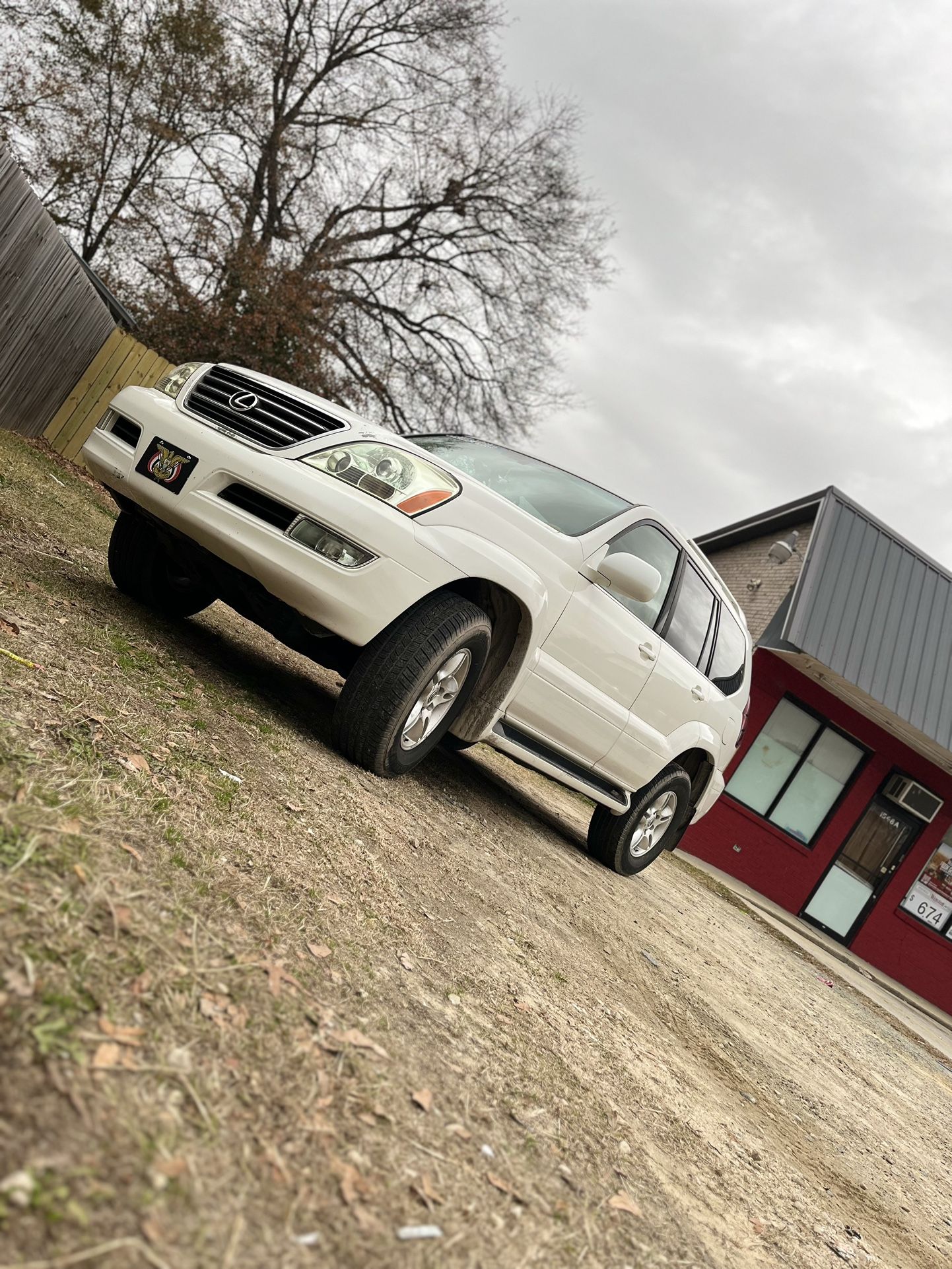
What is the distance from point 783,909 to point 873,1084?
10.6 metres

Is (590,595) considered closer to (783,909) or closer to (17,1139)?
(17,1139)

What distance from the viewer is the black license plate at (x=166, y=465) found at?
447cm

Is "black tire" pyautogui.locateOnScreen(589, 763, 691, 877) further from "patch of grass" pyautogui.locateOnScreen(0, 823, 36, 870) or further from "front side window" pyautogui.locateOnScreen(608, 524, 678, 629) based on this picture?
"patch of grass" pyautogui.locateOnScreen(0, 823, 36, 870)

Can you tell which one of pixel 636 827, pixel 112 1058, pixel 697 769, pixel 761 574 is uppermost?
pixel 761 574

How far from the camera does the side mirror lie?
5.23 meters

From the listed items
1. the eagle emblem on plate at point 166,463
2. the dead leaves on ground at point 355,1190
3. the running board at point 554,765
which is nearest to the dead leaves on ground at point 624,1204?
the dead leaves on ground at point 355,1190

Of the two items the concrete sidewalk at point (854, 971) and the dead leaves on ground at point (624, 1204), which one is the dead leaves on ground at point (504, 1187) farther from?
the concrete sidewalk at point (854, 971)

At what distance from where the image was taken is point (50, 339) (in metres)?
11.3

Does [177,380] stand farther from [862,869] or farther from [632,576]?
[862,869]

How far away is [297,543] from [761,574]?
1486 cm

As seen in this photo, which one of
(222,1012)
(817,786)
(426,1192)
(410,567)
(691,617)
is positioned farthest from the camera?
(817,786)

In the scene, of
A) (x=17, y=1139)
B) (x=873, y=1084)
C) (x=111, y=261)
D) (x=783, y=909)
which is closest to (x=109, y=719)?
(x=17, y=1139)

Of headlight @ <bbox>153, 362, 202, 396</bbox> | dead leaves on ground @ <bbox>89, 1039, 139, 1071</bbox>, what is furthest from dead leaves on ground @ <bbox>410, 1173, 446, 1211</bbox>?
headlight @ <bbox>153, 362, 202, 396</bbox>

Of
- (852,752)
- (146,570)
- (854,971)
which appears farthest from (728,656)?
(852,752)
